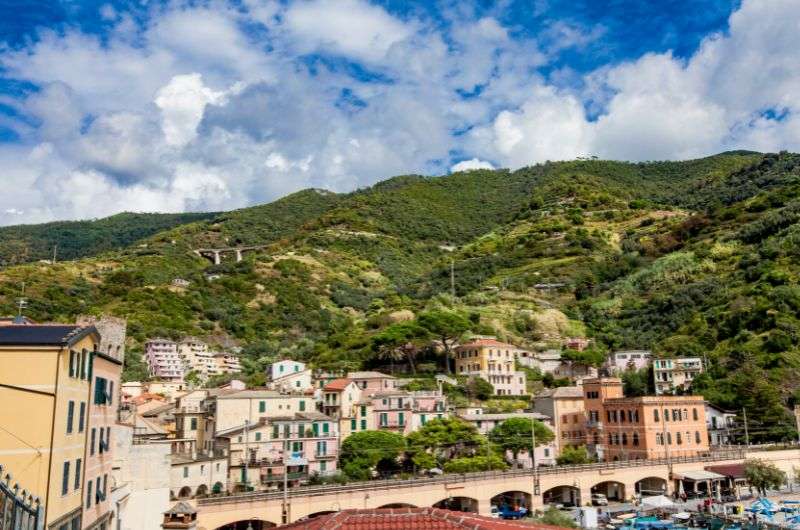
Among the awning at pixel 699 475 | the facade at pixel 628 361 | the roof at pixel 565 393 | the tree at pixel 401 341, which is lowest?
the awning at pixel 699 475

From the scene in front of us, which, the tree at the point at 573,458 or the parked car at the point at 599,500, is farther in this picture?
the tree at the point at 573,458

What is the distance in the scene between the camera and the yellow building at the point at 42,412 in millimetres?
22062

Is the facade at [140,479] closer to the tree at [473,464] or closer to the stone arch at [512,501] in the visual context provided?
the tree at [473,464]

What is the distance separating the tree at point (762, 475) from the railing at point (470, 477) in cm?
524

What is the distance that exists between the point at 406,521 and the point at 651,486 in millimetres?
58040

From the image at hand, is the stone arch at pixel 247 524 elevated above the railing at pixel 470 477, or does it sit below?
below

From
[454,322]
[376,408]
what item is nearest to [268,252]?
[454,322]

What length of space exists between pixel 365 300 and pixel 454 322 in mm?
56125

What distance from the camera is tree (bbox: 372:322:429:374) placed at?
89625 millimetres

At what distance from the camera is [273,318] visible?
430ft

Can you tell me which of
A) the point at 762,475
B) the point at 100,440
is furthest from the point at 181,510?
the point at 762,475

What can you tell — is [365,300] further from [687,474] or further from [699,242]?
[687,474]

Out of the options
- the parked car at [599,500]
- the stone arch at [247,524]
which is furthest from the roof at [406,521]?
the parked car at [599,500]

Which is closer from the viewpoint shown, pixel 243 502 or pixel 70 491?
pixel 70 491
